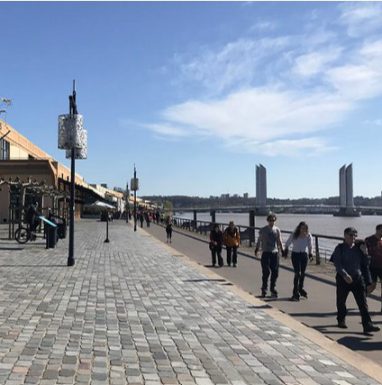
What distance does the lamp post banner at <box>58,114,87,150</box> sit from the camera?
15445mm

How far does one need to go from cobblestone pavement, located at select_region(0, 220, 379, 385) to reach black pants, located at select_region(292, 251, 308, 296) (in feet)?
3.52

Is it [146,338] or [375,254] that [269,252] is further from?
[146,338]

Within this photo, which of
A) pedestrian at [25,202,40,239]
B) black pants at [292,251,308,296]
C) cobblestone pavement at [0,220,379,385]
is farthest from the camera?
pedestrian at [25,202,40,239]

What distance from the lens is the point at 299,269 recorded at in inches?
395

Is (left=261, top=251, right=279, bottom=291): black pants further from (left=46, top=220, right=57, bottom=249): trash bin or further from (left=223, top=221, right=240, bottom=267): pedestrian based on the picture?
(left=46, top=220, right=57, bottom=249): trash bin

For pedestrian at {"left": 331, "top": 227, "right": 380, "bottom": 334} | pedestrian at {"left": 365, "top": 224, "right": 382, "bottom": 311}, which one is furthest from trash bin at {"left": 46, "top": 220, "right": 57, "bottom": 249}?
pedestrian at {"left": 331, "top": 227, "right": 380, "bottom": 334}

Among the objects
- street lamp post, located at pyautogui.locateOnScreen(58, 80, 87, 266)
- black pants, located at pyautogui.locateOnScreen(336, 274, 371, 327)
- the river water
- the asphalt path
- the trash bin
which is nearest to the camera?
the asphalt path

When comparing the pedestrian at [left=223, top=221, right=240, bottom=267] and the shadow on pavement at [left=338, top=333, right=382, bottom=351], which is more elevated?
the pedestrian at [left=223, top=221, right=240, bottom=267]

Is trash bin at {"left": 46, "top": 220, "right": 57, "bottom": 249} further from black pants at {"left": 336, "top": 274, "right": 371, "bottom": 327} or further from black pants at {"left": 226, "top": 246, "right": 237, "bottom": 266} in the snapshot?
black pants at {"left": 336, "top": 274, "right": 371, "bottom": 327}

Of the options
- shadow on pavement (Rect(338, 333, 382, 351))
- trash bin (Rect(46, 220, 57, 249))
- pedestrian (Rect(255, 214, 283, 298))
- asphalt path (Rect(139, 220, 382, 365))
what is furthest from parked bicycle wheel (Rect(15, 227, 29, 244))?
shadow on pavement (Rect(338, 333, 382, 351))

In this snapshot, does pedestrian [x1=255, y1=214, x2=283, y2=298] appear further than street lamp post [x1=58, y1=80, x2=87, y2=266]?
No

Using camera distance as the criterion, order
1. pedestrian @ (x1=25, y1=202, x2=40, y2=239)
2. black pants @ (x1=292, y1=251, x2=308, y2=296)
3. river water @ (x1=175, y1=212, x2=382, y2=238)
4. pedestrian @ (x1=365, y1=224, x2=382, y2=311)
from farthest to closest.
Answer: river water @ (x1=175, y1=212, x2=382, y2=238)
pedestrian @ (x1=25, y1=202, x2=40, y2=239)
black pants @ (x1=292, y1=251, x2=308, y2=296)
pedestrian @ (x1=365, y1=224, x2=382, y2=311)

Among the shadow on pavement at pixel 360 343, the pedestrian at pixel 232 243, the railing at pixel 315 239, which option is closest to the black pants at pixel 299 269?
the shadow on pavement at pixel 360 343

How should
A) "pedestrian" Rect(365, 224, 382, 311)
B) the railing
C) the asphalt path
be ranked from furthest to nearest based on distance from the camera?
the railing
"pedestrian" Rect(365, 224, 382, 311)
the asphalt path
